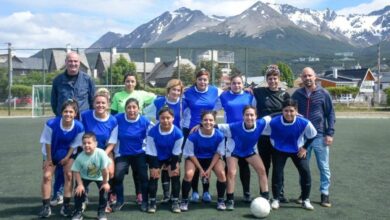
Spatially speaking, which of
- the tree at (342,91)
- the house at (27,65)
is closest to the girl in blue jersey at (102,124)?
the house at (27,65)

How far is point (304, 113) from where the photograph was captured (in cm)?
612

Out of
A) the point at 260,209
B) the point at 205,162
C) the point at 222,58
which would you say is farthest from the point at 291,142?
the point at 222,58

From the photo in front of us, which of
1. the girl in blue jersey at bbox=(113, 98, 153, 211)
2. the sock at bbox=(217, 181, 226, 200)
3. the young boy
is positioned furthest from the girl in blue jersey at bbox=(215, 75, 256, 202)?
the young boy

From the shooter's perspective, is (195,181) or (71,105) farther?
(195,181)

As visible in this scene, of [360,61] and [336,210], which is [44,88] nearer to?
[336,210]

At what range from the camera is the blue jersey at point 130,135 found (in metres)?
5.77

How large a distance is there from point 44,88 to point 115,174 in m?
22.6

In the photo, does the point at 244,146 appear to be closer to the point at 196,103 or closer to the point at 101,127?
the point at 196,103

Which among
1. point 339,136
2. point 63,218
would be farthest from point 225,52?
point 63,218

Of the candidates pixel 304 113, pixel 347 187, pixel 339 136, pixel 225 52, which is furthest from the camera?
pixel 225 52

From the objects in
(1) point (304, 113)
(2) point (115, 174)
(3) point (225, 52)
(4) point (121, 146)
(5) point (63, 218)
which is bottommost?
(5) point (63, 218)

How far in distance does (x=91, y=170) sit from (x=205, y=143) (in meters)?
1.53

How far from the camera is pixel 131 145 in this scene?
580 cm

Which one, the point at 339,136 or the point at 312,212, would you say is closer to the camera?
the point at 312,212
